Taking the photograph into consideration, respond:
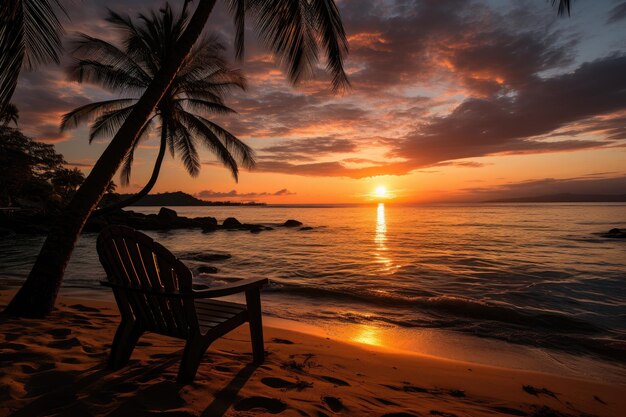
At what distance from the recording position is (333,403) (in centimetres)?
238

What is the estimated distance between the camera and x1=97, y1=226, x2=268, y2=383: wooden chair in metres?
2.34

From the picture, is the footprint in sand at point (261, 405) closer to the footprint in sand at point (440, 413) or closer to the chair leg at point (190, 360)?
the chair leg at point (190, 360)

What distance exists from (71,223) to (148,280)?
2751 millimetres

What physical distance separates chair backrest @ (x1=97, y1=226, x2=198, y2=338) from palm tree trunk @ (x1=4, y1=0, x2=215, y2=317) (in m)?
2.24

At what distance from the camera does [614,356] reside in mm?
4516

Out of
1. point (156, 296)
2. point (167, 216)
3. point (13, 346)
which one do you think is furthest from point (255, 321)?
point (167, 216)

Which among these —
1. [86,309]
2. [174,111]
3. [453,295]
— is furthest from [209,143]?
[453,295]

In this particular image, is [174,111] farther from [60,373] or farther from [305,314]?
[60,373]

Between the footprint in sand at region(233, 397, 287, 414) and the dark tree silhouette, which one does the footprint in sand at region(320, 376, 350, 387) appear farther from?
the dark tree silhouette

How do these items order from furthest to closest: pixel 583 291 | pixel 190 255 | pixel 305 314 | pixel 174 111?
1. pixel 190 255
2. pixel 174 111
3. pixel 583 291
4. pixel 305 314

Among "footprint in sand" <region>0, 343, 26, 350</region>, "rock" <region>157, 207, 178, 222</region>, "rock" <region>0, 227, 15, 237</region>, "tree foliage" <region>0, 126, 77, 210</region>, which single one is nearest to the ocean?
"footprint in sand" <region>0, 343, 26, 350</region>

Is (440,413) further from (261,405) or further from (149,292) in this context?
(149,292)

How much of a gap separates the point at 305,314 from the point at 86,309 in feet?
11.9

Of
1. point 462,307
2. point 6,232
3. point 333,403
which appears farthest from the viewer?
point 6,232
